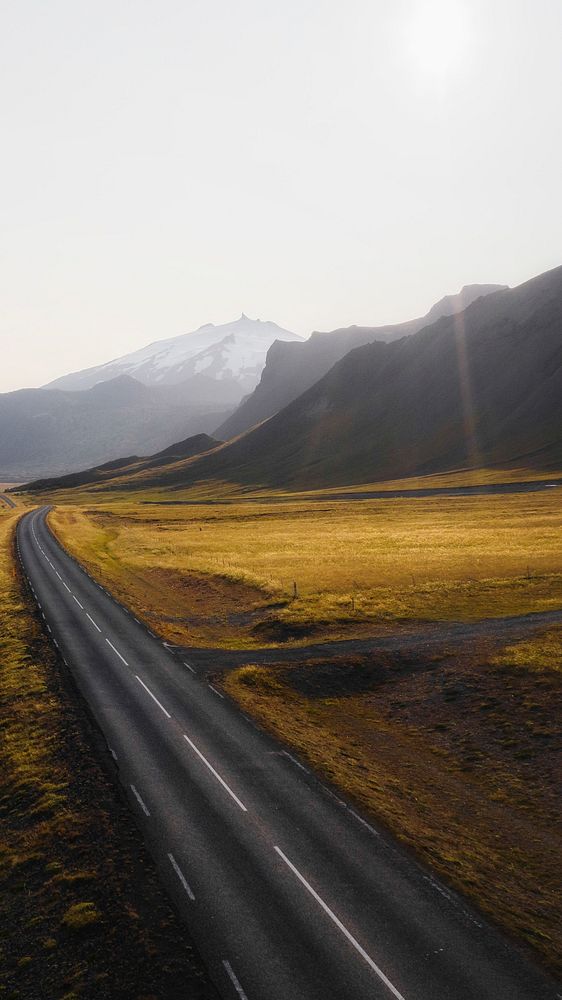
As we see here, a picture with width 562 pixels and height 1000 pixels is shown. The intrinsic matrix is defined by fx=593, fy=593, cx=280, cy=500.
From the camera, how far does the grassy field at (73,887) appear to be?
15320 millimetres

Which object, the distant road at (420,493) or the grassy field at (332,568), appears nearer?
the grassy field at (332,568)

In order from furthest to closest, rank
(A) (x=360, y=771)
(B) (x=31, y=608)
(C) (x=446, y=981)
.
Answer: (B) (x=31, y=608)
(A) (x=360, y=771)
(C) (x=446, y=981)

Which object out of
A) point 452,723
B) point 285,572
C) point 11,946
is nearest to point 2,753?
point 11,946

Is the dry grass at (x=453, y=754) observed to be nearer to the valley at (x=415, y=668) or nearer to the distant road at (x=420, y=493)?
the valley at (x=415, y=668)

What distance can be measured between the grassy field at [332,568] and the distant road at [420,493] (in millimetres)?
14888

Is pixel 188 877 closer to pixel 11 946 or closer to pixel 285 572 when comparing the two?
pixel 11 946

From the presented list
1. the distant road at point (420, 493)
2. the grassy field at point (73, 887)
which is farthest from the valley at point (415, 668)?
the distant road at point (420, 493)

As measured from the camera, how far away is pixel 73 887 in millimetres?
18734

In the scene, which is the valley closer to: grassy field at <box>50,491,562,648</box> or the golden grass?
the golden grass

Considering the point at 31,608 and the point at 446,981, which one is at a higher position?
the point at 31,608

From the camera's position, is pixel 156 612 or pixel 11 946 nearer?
pixel 11 946

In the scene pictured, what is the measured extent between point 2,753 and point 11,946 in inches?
483

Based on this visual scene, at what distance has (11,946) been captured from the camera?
16516 millimetres

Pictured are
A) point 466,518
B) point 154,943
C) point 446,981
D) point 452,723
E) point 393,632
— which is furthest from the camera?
point 466,518
